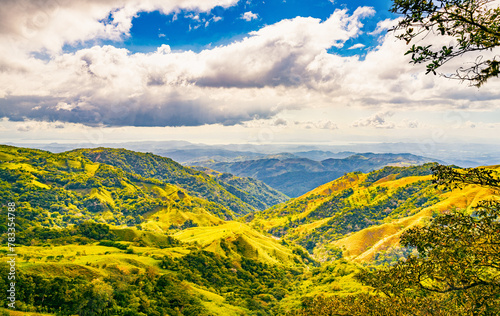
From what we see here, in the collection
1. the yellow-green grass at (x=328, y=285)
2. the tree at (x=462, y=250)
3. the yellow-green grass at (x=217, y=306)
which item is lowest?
the yellow-green grass at (x=328, y=285)

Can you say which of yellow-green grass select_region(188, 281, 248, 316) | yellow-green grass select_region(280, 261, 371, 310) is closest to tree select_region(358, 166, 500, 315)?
yellow-green grass select_region(188, 281, 248, 316)

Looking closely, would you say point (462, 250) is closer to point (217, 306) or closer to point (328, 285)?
point (217, 306)

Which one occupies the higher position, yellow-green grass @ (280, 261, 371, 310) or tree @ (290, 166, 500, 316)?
tree @ (290, 166, 500, 316)

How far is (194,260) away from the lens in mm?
141375

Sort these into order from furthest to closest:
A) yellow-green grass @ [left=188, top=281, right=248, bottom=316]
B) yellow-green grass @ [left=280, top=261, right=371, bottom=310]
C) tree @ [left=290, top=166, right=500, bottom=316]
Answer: yellow-green grass @ [left=280, top=261, right=371, bottom=310] → yellow-green grass @ [left=188, top=281, right=248, bottom=316] → tree @ [left=290, top=166, right=500, bottom=316]

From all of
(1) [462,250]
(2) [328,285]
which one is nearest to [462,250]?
(1) [462,250]

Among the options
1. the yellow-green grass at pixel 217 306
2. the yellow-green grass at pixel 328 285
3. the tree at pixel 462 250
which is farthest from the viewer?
the yellow-green grass at pixel 328 285

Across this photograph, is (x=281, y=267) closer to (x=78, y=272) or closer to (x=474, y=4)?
(x=78, y=272)

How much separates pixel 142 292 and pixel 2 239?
117 metres

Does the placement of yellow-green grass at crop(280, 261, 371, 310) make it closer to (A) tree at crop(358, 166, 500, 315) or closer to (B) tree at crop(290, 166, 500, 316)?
(B) tree at crop(290, 166, 500, 316)

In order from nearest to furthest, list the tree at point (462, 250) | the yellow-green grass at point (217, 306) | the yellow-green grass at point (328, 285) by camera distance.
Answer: the tree at point (462, 250) → the yellow-green grass at point (217, 306) → the yellow-green grass at point (328, 285)

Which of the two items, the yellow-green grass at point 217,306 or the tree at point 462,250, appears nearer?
the tree at point 462,250

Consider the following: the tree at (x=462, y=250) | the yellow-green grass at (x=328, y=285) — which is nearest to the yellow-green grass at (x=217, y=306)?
the yellow-green grass at (x=328, y=285)

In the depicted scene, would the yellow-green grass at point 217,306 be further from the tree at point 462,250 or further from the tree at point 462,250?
the tree at point 462,250
